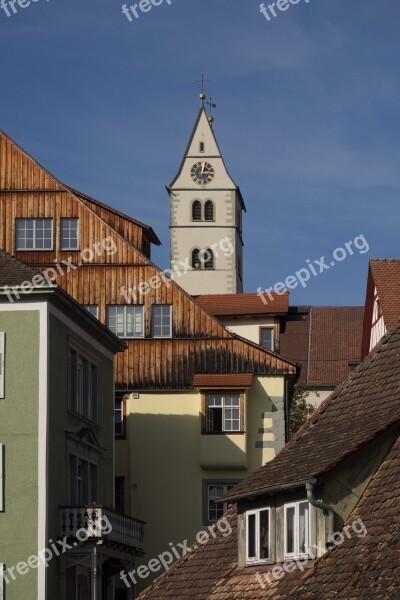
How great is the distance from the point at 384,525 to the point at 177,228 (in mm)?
116746

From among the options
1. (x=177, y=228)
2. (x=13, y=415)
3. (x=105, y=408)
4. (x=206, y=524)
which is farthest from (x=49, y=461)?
(x=177, y=228)

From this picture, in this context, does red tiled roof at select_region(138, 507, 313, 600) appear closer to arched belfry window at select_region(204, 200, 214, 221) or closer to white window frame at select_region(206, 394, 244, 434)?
white window frame at select_region(206, 394, 244, 434)

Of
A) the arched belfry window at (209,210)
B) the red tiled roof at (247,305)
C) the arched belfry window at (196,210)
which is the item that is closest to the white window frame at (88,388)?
the red tiled roof at (247,305)

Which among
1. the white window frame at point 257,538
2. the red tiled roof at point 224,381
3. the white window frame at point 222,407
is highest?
the red tiled roof at point 224,381

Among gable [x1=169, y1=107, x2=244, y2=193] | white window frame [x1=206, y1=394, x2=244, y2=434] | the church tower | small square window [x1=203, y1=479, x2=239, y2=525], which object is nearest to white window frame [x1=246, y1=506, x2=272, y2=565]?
small square window [x1=203, y1=479, x2=239, y2=525]

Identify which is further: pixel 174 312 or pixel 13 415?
pixel 174 312

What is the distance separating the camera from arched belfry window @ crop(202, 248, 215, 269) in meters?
132

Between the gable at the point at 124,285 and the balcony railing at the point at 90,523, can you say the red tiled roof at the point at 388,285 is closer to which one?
the gable at the point at 124,285

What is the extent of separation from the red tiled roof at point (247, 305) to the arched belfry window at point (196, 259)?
6912 centimetres

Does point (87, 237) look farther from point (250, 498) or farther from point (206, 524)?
point (250, 498)

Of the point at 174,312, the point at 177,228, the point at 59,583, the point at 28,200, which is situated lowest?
the point at 59,583

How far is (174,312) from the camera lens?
49.8m

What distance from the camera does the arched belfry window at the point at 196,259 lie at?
132450 millimetres

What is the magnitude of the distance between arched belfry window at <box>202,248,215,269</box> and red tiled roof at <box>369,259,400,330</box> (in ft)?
286
